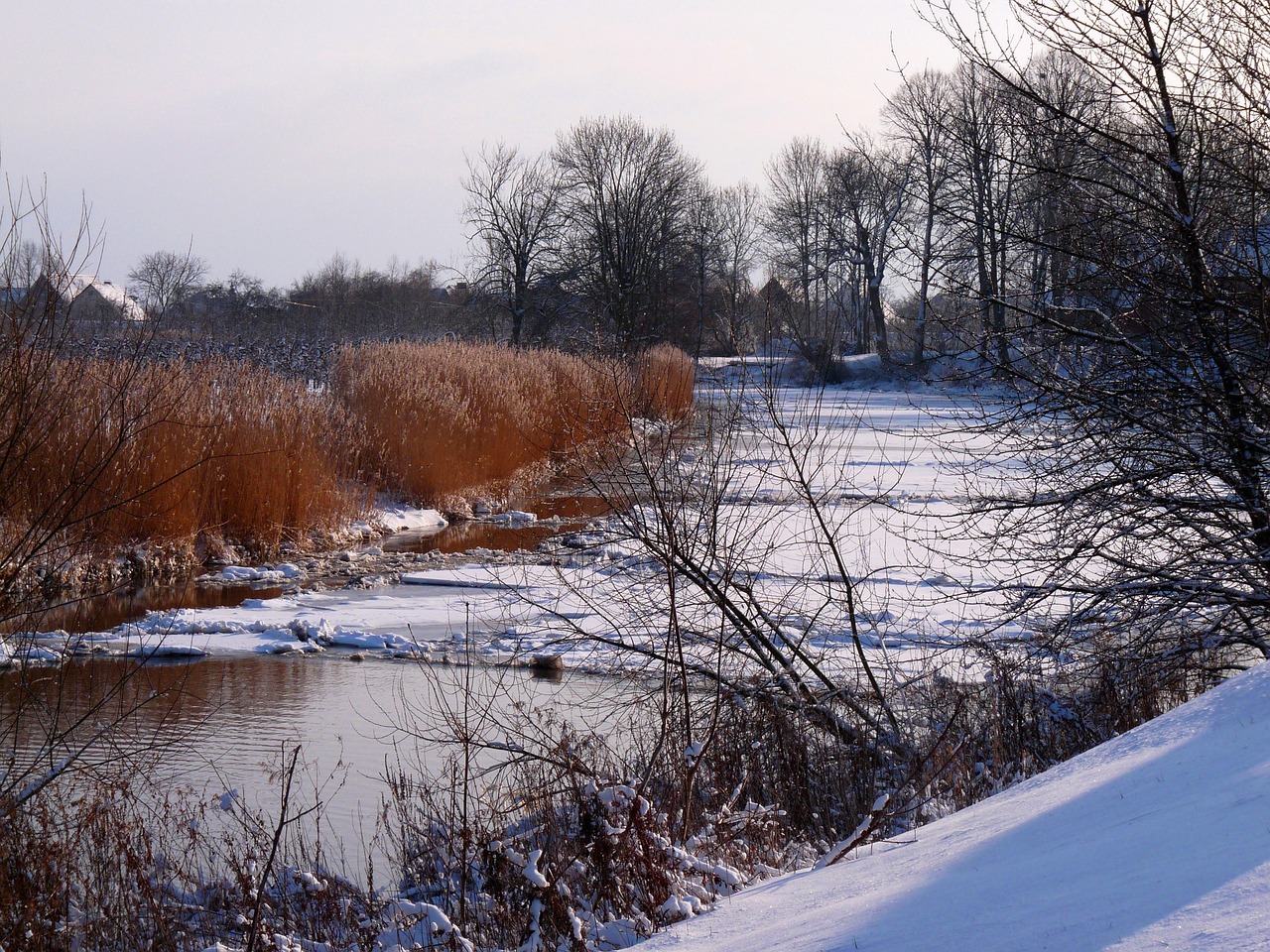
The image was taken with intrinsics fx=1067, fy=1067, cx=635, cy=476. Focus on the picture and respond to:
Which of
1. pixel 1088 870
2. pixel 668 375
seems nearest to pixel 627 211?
pixel 668 375

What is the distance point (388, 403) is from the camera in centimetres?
1492

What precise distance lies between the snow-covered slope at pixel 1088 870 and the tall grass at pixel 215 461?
24.0ft

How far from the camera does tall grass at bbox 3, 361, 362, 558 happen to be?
9.17 metres

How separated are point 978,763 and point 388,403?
11.4 meters

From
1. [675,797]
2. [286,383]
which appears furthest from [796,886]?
[286,383]

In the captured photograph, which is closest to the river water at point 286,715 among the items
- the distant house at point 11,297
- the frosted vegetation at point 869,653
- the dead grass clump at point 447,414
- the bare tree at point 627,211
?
the frosted vegetation at point 869,653

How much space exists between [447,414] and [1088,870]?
13711 millimetres

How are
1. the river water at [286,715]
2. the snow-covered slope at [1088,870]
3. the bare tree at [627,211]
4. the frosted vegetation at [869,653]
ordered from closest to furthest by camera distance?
1. the snow-covered slope at [1088,870]
2. the frosted vegetation at [869,653]
3. the river water at [286,715]
4. the bare tree at [627,211]

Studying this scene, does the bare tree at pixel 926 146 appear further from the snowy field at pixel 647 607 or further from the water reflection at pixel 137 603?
the water reflection at pixel 137 603

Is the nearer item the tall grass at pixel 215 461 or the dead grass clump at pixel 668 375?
the tall grass at pixel 215 461

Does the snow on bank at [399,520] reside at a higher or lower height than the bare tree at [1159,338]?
lower

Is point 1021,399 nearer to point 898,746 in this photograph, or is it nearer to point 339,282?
point 898,746

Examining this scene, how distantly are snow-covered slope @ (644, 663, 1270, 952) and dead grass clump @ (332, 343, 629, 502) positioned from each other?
10488mm

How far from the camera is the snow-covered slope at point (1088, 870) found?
1.64m
